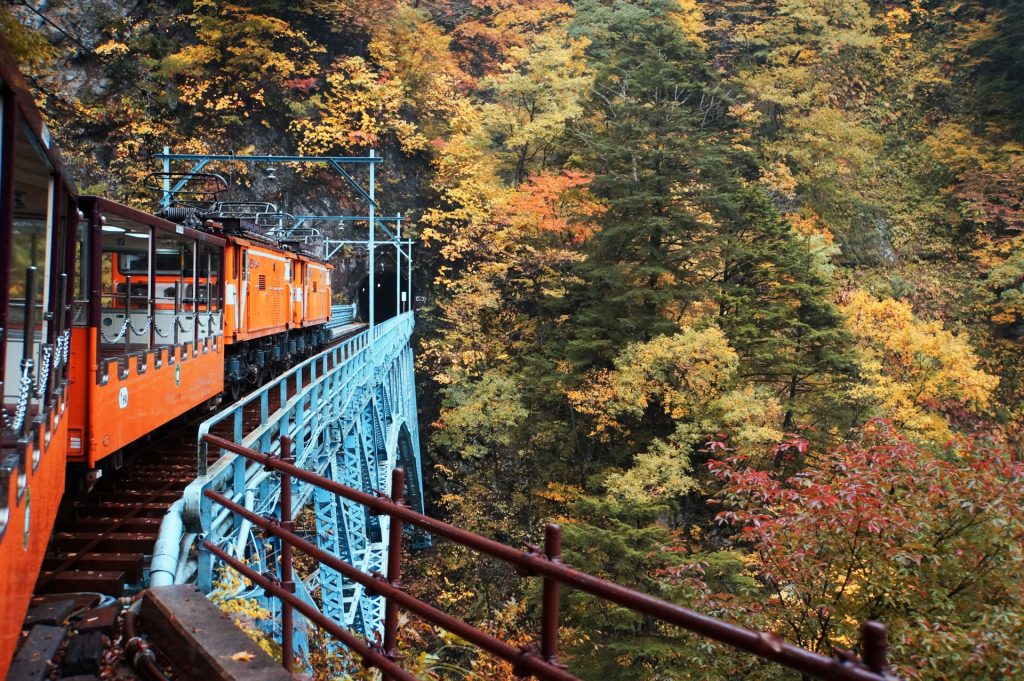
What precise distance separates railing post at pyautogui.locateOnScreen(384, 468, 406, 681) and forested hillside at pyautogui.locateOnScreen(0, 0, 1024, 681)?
5706mm

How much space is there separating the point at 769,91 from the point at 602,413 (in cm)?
2138

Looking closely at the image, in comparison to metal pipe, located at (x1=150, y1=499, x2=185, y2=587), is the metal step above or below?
below

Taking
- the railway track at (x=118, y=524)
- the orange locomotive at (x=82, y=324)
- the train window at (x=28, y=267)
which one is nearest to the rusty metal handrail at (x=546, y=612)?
the orange locomotive at (x=82, y=324)

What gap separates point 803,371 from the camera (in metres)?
20.8

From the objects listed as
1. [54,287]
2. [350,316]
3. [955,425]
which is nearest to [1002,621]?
[54,287]

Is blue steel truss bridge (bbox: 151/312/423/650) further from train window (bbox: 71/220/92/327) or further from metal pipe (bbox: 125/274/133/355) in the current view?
train window (bbox: 71/220/92/327)

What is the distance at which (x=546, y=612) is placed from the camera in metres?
2.16

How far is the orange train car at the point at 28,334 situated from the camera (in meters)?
3.28

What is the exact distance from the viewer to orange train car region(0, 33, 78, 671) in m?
3.28

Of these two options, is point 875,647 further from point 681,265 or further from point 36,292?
point 681,265

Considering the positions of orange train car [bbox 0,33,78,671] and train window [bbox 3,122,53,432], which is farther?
train window [bbox 3,122,53,432]

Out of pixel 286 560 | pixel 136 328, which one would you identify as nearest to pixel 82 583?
pixel 286 560

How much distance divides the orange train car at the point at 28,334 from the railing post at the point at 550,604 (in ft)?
7.28

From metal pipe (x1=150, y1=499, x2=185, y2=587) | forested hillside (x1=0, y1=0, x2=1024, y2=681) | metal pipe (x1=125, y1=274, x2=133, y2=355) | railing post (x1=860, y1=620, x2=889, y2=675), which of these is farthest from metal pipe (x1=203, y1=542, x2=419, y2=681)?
forested hillside (x1=0, y1=0, x2=1024, y2=681)
